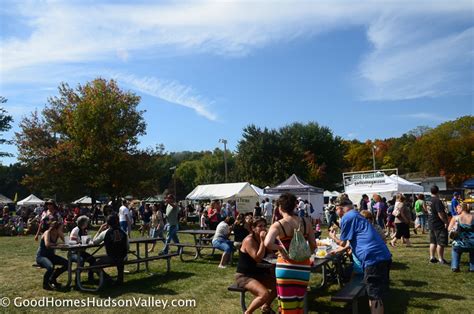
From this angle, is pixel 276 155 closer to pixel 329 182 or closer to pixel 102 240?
pixel 329 182

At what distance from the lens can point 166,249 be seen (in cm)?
1129

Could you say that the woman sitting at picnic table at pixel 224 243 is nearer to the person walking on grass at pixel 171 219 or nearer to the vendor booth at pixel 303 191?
the person walking on grass at pixel 171 219

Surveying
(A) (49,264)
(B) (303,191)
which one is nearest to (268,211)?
(B) (303,191)

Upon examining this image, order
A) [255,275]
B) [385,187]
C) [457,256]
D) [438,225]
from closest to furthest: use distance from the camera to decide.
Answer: [255,275]
[457,256]
[438,225]
[385,187]

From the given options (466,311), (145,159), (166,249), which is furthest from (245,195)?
(466,311)

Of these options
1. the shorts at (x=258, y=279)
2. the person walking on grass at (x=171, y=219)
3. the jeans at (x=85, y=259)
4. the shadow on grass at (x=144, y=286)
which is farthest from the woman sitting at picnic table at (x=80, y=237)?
the shorts at (x=258, y=279)

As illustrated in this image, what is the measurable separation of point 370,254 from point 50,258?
5.79m

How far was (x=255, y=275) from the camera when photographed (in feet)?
18.2

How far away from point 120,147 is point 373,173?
48.9 feet

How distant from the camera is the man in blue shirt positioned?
4781 millimetres

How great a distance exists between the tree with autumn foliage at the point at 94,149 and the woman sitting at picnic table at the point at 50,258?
59.0 feet

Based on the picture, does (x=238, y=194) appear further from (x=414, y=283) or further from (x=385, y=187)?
(x=414, y=283)

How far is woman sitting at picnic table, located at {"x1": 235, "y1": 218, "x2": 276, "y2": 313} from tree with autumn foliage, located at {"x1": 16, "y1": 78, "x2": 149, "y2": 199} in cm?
2126

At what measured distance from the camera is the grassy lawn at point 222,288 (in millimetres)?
6203
